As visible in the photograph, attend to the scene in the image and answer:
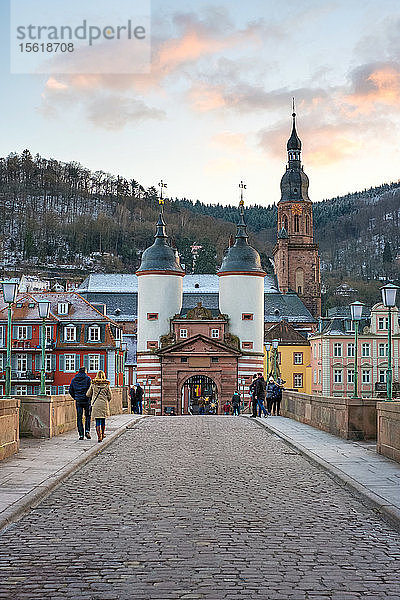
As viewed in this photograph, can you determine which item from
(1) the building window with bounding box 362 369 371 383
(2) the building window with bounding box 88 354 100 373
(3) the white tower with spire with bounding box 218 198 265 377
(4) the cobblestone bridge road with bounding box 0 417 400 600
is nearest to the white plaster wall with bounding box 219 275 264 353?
(3) the white tower with spire with bounding box 218 198 265 377

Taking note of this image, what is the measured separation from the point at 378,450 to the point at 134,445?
608cm

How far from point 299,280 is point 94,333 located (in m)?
55.8

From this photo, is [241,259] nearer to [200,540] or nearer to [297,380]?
[297,380]

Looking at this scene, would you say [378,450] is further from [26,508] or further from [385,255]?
[385,255]

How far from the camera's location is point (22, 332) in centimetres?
7075

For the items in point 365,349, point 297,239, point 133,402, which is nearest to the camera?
point 133,402

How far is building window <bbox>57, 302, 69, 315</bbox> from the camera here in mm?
72000

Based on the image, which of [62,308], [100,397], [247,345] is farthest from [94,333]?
[100,397]

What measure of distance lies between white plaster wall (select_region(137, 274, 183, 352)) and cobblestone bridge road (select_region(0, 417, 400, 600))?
54868 millimetres

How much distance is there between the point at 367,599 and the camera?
6297 millimetres

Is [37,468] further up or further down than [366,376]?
further up

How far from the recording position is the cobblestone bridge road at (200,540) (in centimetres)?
661

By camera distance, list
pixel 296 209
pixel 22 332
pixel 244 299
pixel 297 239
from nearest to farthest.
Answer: pixel 244 299
pixel 22 332
pixel 296 209
pixel 297 239

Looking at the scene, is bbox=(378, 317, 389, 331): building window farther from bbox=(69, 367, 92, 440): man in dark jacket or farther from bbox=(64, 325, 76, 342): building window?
bbox=(69, 367, 92, 440): man in dark jacket
